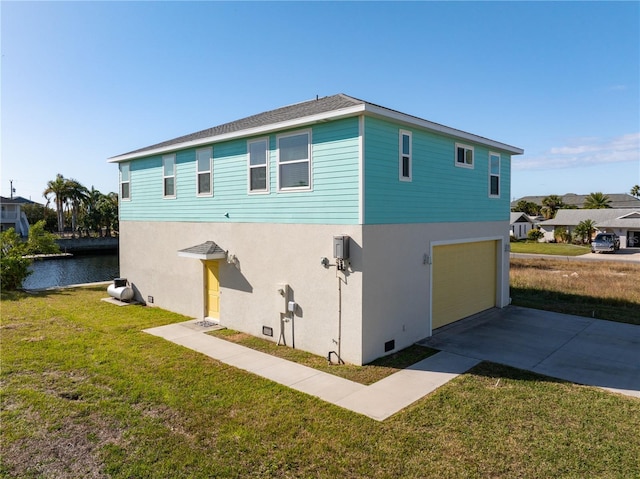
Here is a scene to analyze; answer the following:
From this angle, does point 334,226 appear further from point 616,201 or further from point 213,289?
point 616,201

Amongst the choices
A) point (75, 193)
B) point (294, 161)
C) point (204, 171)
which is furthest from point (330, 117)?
point (75, 193)

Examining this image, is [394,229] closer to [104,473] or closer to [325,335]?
[325,335]

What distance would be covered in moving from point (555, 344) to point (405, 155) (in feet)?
18.4

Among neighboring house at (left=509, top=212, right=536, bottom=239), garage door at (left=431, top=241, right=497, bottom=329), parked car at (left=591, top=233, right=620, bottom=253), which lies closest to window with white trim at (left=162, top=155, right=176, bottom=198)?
garage door at (left=431, top=241, right=497, bottom=329)

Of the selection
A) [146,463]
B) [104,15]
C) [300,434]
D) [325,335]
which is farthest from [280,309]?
[104,15]

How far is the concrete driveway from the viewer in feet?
24.2

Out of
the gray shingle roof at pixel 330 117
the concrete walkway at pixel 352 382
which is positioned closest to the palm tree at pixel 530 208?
the gray shingle roof at pixel 330 117

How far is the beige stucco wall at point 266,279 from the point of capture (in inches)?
313

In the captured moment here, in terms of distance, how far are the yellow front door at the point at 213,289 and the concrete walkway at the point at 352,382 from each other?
6.12 feet

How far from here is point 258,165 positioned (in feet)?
31.3

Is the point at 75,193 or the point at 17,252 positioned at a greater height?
the point at 75,193

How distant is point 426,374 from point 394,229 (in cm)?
300

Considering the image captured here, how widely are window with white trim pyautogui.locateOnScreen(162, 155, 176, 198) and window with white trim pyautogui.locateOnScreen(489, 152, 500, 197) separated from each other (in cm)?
985

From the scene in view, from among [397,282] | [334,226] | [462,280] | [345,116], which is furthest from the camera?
[462,280]
